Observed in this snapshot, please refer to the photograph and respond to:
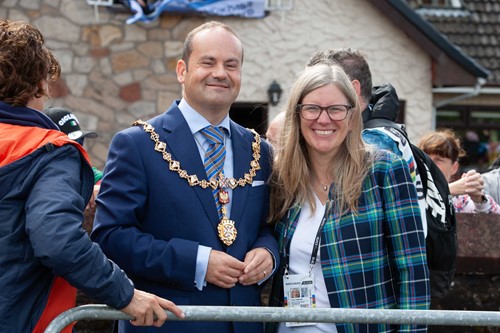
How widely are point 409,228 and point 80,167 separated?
4.42 feet

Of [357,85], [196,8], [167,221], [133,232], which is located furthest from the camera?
[196,8]

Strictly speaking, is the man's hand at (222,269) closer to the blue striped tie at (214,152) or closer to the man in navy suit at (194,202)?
the man in navy suit at (194,202)

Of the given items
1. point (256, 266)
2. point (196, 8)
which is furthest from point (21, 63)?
point (196, 8)

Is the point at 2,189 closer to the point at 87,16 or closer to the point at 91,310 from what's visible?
the point at 91,310

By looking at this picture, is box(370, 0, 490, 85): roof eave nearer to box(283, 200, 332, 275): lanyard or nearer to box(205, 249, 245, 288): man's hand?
box(283, 200, 332, 275): lanyard

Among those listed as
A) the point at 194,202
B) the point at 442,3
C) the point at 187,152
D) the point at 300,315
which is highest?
the point at 442,3

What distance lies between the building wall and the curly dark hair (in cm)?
901

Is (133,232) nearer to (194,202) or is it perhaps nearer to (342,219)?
(194,202)

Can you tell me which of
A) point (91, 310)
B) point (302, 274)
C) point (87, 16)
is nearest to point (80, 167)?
point (91, 310)

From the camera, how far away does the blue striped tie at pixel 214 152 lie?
360cm

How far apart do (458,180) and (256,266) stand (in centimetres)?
218

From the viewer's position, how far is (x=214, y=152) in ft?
12.0

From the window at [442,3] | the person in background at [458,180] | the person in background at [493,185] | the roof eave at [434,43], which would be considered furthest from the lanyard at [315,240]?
the window at [442,3]

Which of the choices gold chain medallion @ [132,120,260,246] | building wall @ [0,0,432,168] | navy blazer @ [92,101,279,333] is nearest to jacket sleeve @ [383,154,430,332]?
navy blazer @ [92,101,279,333]
